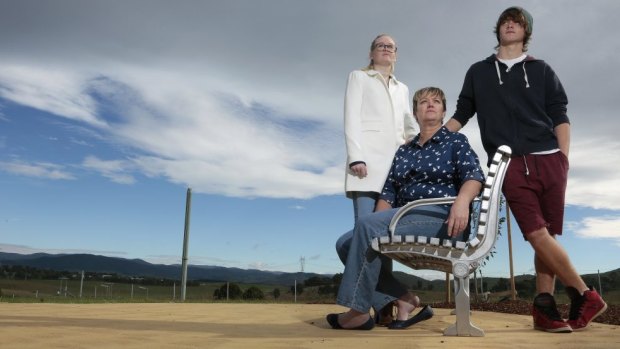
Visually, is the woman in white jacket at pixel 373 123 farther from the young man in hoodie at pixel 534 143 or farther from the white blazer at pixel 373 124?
the young man in hoodie at pixel 534 143

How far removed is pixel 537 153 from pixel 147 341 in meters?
2.47

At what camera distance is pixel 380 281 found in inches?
142

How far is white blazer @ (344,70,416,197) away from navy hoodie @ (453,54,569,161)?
21.7 inches

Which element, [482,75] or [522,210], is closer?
[522,210]

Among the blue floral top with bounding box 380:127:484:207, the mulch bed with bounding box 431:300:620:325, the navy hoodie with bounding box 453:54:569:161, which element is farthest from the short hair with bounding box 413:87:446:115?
the mulch bed with bounding box 431:300:620:325

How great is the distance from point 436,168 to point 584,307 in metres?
1.22

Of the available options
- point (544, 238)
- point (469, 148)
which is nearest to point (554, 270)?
point (544, 238)

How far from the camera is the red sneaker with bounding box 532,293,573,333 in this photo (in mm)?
3453

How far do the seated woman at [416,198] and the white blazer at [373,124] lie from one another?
16 centimetres

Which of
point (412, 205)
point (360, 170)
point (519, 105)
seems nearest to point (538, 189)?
point (519, 105)

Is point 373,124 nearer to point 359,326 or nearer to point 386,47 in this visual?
point 386,47

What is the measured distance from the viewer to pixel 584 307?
3.52m

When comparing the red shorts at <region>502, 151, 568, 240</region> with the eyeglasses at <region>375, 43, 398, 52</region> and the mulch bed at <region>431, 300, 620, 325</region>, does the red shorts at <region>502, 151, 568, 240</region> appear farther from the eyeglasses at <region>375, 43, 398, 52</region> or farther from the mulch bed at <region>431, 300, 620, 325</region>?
the mulch bed at <region>431, 300, 620, 325</region>

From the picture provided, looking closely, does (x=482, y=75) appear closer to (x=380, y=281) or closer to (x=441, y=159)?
(x=441, y=159)
